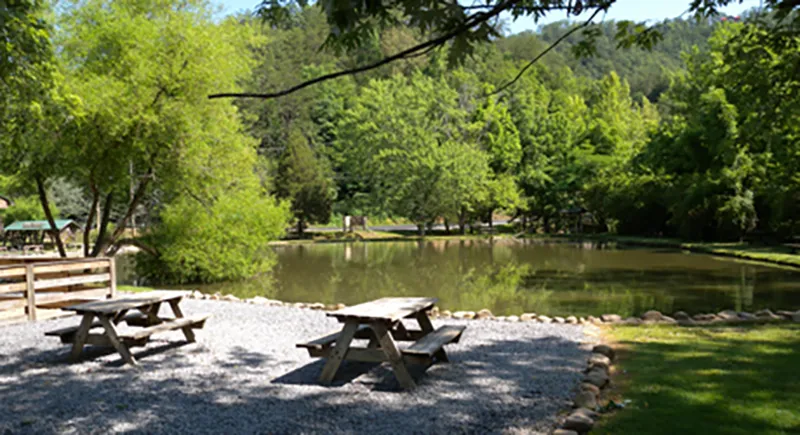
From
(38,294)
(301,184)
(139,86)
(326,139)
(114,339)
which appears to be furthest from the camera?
(326,139)

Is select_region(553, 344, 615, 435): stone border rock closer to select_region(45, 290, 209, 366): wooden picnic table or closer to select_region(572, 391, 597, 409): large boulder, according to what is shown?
select_region(572, 391, 597, 409): large boulder

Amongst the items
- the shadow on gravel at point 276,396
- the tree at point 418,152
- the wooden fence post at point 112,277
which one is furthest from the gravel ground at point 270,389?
the tree at point 418,152

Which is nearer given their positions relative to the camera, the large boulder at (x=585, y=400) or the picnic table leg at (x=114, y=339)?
the large boulder at (x=585, y=400)

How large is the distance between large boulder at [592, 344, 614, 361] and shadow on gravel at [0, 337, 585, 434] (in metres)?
0.20

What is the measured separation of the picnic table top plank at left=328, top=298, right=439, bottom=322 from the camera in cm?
588

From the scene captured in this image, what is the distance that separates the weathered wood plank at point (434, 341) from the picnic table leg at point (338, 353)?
570 millimetres

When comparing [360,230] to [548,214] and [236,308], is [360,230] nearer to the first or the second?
[548,214]

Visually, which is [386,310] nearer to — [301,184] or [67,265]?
[67,265]

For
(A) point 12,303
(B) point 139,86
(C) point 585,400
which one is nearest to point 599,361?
(C) point 585,400

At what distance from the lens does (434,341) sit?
627 centimetres

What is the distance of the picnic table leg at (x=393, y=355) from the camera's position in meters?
5.87

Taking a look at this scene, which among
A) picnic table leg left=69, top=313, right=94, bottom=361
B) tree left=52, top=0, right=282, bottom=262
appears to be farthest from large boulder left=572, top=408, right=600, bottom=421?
tree left=52, top=0, right=282, bottom=262

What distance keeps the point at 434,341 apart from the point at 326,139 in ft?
177

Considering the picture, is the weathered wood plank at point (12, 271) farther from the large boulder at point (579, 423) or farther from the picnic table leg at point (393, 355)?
the large boulder at point (579, 423)
